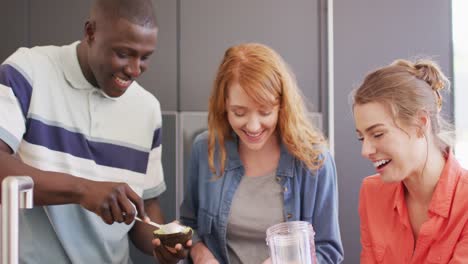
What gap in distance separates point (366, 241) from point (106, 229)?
739 mm

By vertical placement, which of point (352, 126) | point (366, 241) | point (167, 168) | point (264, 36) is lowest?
point (366, 241)

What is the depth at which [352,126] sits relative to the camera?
2223mm

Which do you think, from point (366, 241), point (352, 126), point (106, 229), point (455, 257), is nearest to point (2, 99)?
point (106, 229)

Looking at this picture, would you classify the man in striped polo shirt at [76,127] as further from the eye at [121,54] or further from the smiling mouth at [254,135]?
the smiling mouth at [254,135]

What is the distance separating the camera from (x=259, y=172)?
5.19 feet

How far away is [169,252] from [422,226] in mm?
656

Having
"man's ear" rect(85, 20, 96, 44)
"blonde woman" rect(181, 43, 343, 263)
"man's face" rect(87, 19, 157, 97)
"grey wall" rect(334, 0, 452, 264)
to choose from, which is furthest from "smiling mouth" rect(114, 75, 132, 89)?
"grey wall" rect(334, 0, 452, 264)

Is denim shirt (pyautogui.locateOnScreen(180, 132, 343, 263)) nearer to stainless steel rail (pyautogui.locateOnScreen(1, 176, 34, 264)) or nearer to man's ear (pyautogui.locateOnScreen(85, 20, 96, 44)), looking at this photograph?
man's ear (pyautogui.locateOnScreen(85, 20, 96, 44))

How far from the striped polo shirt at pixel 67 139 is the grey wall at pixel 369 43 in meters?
0.96

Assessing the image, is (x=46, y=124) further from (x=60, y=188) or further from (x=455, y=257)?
(x=455, y=257)

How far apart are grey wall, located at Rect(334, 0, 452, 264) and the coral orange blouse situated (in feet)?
2.18

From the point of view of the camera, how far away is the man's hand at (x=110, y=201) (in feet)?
3.89

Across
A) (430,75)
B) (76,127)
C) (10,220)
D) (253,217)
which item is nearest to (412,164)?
(430,75)

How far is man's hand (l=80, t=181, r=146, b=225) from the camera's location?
1.19m
